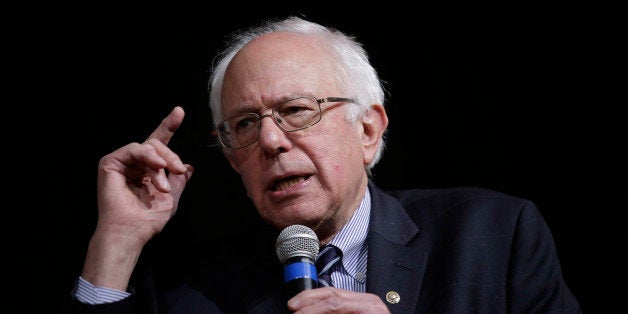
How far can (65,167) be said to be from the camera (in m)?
2.80

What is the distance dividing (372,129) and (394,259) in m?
0.58

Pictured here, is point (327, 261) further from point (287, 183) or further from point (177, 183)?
point (177, 183)

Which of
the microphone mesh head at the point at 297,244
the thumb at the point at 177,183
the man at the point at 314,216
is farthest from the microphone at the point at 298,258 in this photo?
the thumb at the point at 177,183

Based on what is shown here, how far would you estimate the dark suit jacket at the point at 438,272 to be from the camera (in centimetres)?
215

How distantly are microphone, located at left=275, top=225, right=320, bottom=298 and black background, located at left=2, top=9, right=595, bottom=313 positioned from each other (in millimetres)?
778

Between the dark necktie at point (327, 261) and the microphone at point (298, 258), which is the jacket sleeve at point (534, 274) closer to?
the dark necktie at point (327, 261)

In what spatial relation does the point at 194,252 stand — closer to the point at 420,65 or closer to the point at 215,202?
the point at 215,202

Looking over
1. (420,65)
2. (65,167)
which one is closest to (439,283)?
(420,65)

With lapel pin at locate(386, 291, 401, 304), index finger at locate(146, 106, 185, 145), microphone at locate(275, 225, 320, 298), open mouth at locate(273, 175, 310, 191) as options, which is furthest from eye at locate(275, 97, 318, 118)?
lapel pin at locate(386, 291, 401, 304)

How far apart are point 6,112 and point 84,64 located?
0.39 metres

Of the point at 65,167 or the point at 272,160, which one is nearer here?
the point at 272,160

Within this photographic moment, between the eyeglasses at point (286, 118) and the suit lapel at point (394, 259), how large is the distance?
47cm

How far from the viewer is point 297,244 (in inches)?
69.2

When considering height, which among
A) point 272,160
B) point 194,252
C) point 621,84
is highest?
point 621,84
